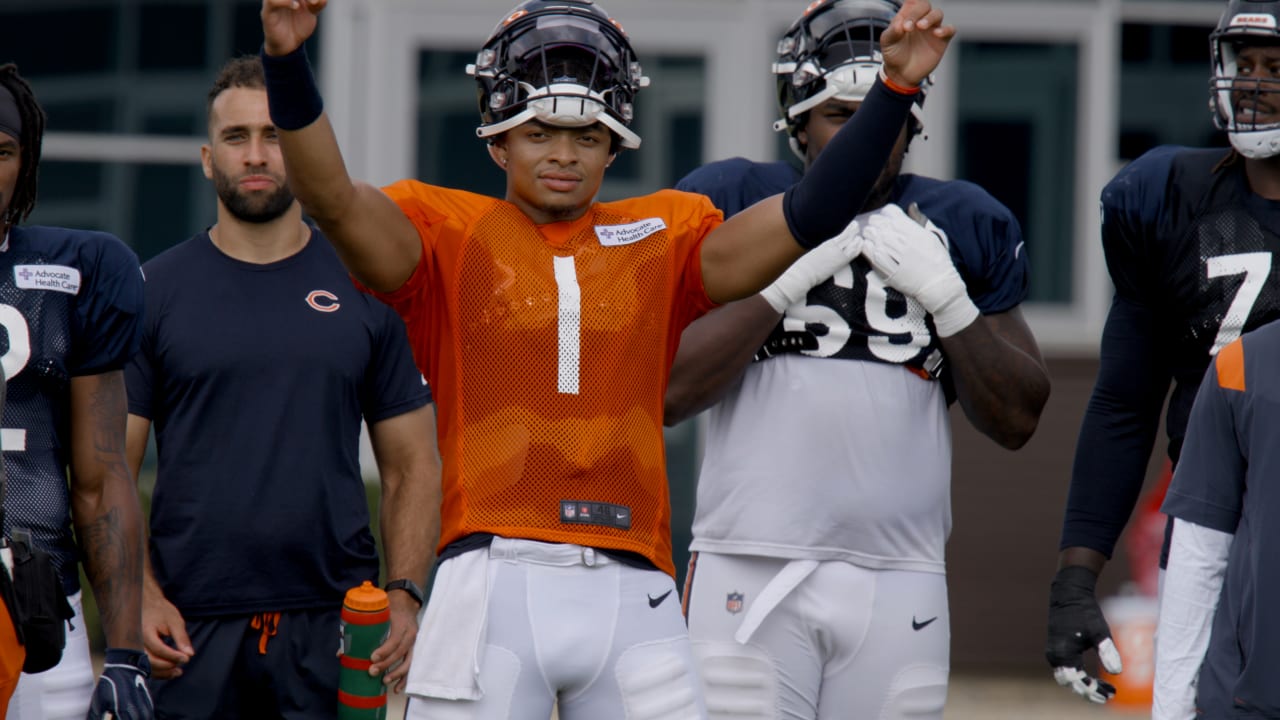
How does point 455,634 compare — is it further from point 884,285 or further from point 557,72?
point 884,285

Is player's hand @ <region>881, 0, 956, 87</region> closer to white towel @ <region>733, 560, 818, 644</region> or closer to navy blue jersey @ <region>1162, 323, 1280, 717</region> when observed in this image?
navy blue jersey @ <region>1162, 323, 1280, 717</region>

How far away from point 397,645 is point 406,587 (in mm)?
234

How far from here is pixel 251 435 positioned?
176 inches

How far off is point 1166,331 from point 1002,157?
5272mm

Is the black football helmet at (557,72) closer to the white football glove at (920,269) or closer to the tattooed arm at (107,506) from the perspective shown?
the white football glove at (920,269)

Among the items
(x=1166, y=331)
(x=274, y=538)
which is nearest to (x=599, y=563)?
(x=274, y=538)

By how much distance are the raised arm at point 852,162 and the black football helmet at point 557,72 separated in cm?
35

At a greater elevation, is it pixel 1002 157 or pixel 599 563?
pixel 1002 157

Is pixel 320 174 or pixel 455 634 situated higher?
pixel 320 174

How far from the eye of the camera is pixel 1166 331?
422 cm

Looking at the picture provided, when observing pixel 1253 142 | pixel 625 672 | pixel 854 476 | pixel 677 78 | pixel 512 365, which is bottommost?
pixel 625 672

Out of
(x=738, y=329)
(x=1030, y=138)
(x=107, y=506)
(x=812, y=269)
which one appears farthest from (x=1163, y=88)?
(x=107, y=506)

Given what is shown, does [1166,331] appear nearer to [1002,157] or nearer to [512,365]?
[512,365]

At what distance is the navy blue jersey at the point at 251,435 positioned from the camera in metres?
4.45
